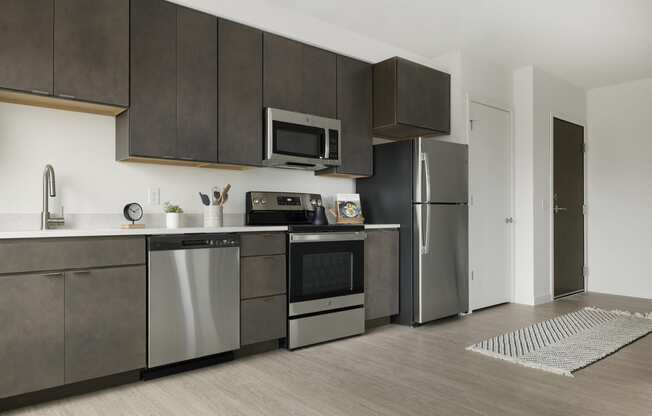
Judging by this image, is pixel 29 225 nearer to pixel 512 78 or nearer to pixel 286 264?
pixel 286 264

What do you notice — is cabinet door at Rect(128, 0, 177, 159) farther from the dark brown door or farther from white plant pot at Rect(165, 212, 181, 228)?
the dark brown door

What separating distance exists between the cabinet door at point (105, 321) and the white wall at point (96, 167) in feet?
2.08

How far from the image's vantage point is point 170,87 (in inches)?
114

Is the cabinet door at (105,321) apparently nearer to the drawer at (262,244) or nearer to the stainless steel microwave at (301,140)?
the drawer at (262,244)

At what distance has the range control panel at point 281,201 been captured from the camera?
350cm

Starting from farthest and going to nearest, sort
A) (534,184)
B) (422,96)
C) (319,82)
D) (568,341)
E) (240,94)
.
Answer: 1. (534,184)
2. (422,96)
3. (319,82)
4. (568,341)
5. (240,94)

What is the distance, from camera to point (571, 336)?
3.64 meters

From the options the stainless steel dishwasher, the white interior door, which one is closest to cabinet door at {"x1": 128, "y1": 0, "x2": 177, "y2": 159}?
the stainless steel dishwasher

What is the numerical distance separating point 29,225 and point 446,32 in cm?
364

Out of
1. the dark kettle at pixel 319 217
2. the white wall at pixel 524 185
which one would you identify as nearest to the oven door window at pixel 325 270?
the dark kettle at pixel 319 217

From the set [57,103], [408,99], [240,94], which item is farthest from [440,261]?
[57,103]

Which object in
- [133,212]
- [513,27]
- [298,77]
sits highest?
[513,27]

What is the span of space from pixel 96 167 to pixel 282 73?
1.51 m

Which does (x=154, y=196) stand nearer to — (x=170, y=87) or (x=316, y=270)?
(x=170, y=87)
